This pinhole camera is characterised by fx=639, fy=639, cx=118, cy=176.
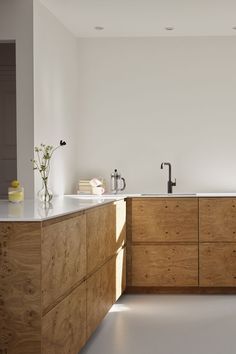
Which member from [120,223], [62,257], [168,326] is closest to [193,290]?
[120,223]

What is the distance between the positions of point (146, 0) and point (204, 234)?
2027 mm

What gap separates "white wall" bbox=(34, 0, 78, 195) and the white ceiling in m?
0.14

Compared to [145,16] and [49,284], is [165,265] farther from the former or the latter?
[49,284]

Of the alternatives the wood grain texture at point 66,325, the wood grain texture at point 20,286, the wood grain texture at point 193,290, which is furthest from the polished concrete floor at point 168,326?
the wood grain texture at point 20,286

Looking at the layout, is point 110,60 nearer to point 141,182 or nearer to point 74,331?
point 141,182

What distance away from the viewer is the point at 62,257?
3162mm

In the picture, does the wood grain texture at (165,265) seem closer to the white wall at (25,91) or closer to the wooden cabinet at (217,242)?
the wooden cabinet at (217,242)

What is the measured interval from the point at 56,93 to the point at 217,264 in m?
2.03

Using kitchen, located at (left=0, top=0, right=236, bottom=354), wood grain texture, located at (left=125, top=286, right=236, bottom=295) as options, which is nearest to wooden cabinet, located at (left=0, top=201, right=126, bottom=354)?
wood grain texture, located at (left=125, top=286, right=236, bottom=295)

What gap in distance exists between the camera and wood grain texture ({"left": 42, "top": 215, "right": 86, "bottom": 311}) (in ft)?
9.33

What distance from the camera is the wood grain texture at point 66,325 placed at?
2863mm

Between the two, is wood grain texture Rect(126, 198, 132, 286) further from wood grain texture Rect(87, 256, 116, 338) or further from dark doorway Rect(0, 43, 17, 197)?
dark doorway Rect(0, 43, 17, 197)

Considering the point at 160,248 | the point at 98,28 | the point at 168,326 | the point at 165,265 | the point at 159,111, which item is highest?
the point at 98,28

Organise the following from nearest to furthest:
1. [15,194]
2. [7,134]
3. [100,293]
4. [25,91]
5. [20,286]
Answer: [20,286], [100,293], [15,194], [25,91], [7,134]
